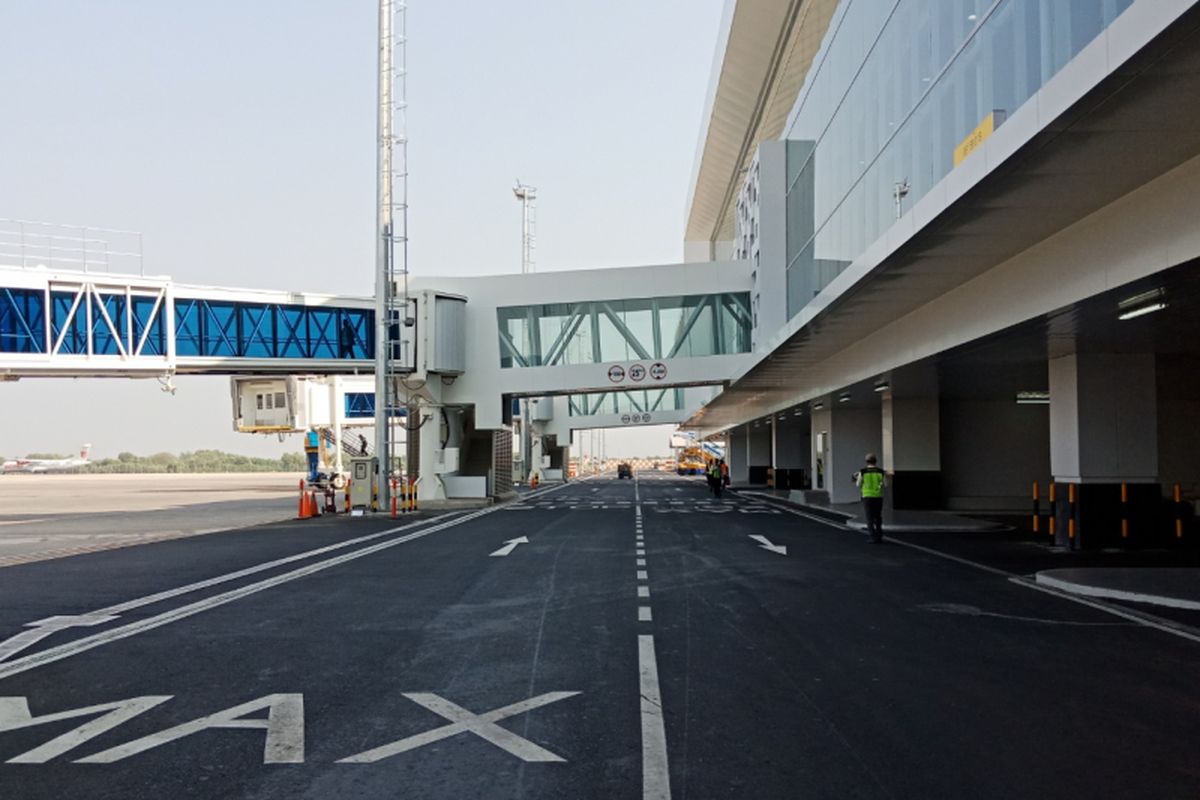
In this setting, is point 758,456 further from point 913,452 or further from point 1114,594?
point 1114,594

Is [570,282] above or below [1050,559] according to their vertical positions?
above

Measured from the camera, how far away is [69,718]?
675 centimetres

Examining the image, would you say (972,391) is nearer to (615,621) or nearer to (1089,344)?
(1089,344)

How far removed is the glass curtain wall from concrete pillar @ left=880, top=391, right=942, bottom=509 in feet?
15.9

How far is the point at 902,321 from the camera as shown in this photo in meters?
21.3

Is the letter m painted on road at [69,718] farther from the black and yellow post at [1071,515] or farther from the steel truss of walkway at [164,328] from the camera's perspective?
the steel truss of walkway at [164,328]

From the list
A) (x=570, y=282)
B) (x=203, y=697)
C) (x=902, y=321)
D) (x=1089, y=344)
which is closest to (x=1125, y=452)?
(x=1089, y=344)

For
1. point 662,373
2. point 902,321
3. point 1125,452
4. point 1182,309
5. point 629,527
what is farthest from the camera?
point 662,373

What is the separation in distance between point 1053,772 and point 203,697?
5.79m

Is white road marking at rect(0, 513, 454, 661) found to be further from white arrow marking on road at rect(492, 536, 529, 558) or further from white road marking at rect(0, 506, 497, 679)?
white arrow marking on road at rect(492, 536, 529, 558)

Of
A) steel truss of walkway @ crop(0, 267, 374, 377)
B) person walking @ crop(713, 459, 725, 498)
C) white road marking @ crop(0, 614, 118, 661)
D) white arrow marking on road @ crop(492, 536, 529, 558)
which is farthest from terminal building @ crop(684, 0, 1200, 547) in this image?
steel truss of walkway @ crop(0, 267, 374, 377)

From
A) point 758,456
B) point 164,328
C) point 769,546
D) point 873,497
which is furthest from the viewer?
point 758,456

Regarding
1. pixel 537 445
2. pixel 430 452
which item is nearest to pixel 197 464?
pixel 537 445

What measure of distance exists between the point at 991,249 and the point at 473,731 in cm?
1110
